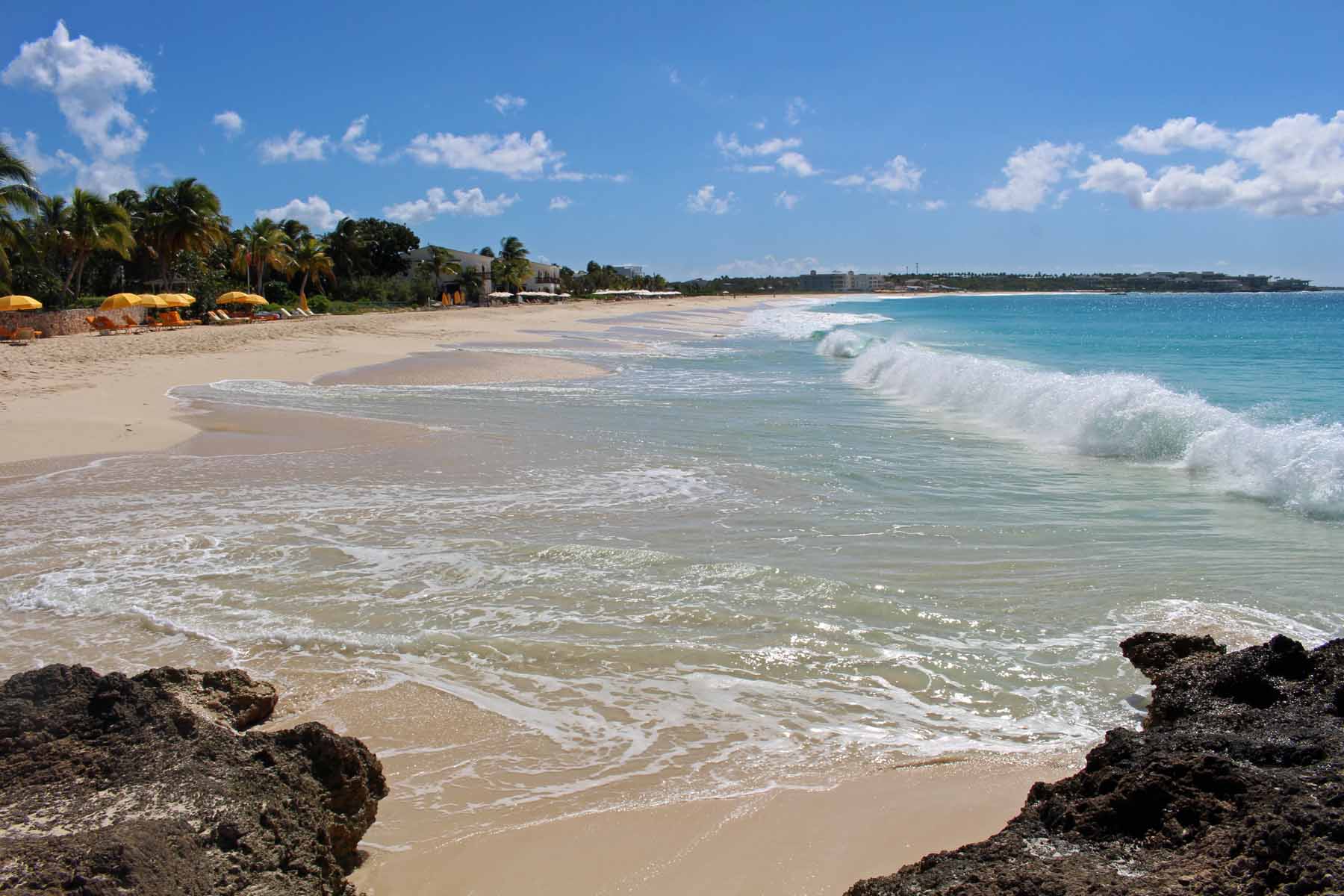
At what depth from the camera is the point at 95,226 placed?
39500 mm

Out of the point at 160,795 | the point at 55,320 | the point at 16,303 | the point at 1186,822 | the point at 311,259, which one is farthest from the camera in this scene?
the point at 311,259

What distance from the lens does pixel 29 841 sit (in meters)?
2.54

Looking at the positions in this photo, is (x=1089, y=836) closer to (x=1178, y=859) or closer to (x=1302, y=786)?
(x=1178, y=859)

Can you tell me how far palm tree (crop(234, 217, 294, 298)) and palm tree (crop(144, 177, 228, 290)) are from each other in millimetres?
8445

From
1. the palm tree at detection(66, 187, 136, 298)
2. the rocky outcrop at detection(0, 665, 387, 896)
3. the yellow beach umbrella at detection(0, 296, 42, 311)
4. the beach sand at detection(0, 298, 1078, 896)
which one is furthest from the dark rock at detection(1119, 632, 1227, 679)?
the palm tree at detection(66, 187, 136, 298)

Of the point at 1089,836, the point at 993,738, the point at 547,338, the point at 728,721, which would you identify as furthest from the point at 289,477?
the point at 547,338

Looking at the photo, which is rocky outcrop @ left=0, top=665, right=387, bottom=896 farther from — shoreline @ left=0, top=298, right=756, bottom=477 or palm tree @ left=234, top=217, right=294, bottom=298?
palm tree @ left=234, top=217, right=294, bottom=298

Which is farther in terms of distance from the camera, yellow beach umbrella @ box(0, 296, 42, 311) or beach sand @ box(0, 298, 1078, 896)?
yellow beach umbrella @ box(0, 296, 42, 311)

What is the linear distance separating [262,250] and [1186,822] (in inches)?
2488

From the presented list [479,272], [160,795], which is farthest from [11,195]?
[479,272]

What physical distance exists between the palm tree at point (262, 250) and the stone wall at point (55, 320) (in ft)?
71.2

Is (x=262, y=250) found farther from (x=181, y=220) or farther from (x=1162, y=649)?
(x=1162, y=649)

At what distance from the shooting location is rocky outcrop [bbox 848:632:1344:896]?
2393 mm

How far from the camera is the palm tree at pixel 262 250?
191 feet
